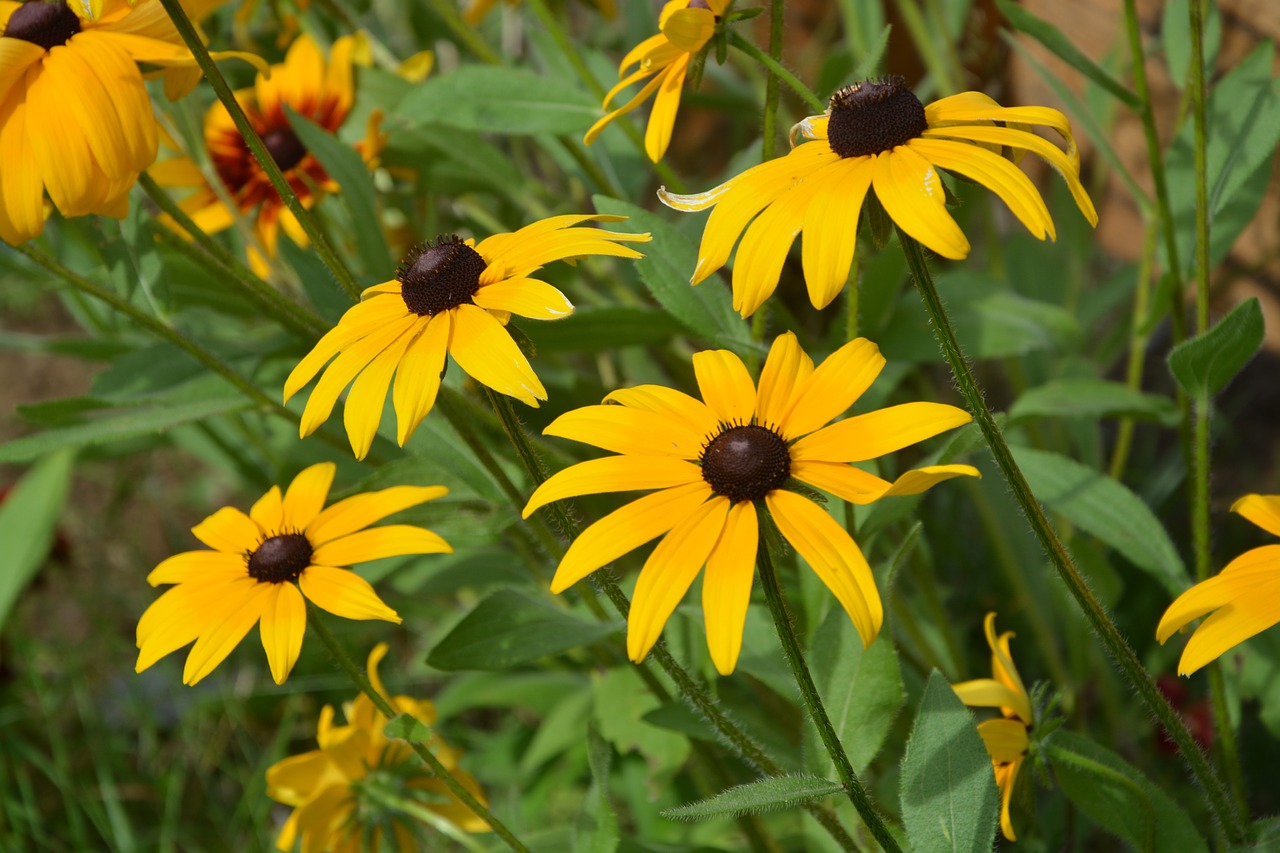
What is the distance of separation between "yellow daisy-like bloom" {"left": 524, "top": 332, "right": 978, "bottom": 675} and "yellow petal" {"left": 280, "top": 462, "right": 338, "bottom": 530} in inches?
11.9

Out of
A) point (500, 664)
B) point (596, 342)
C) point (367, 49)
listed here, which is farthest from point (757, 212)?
point (367, 49)

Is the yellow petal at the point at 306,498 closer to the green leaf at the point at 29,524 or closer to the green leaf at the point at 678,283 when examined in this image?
the green leaf at the point at 678,283

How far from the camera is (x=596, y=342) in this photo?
134cm

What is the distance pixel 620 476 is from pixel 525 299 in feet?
0.41

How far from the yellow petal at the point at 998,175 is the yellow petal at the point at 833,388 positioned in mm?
119

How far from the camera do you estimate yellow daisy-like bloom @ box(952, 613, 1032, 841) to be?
2.92 feet

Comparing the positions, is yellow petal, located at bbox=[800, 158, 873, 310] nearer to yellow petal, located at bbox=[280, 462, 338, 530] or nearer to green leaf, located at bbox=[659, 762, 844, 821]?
green leaf, located at bbox=[659, 762, 844, 821]

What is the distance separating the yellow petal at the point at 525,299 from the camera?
2.40ft

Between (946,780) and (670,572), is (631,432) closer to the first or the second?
(670,572)

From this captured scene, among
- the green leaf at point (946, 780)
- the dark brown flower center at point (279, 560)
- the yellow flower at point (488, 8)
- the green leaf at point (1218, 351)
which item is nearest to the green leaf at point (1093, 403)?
the green leaf at point (1218, 351)

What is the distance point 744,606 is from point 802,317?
4.09 ft

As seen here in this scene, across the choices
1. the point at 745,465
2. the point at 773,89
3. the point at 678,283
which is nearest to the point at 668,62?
the point at 773,89

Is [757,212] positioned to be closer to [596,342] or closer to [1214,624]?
[1214,624]

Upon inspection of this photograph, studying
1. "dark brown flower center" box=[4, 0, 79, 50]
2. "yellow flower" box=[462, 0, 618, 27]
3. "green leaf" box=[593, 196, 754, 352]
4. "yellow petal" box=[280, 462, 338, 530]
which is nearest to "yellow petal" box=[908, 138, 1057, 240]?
"green leaf" box=[593, 196, 754, 352]
